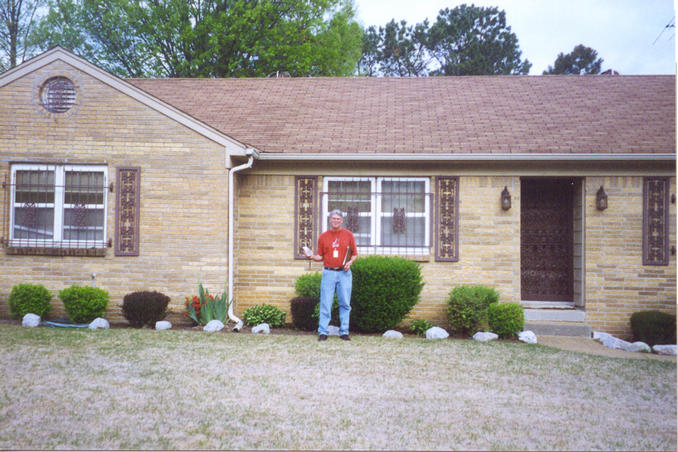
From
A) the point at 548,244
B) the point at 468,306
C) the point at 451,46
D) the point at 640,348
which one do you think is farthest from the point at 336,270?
the point at 451,46

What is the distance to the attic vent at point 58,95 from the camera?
28.1 ft

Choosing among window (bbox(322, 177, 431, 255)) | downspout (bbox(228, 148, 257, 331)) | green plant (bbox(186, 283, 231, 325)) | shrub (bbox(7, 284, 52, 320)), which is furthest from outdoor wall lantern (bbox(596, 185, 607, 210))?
shrub (bbox(7, 284, 52, 320))

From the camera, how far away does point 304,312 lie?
26.7 ft

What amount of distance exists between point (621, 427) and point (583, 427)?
313 mm

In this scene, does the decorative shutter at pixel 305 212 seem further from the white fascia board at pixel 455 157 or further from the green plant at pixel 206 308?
the green plant at pixel 206 308

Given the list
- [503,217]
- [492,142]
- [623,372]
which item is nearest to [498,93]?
[492,142]

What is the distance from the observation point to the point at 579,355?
6.78 m

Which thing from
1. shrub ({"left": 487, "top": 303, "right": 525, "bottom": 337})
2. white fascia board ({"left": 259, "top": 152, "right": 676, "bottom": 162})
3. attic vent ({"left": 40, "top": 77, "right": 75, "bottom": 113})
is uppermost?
attic vent ({"left": 40, "top": 77, "right": 75, "bottom": 113})

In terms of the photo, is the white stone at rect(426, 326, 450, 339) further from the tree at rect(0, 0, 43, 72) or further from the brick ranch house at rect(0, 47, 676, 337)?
the tree at rect(0, 0, 43, 72)

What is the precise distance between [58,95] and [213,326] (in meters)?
4.55

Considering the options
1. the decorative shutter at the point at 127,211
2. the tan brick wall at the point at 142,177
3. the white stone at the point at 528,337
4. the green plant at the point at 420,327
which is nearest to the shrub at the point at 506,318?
the white stone at the point at 528,337

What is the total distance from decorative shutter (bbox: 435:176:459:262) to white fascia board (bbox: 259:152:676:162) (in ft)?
1.54

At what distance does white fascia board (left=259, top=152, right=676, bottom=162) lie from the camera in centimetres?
835

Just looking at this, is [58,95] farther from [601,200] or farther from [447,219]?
[601,200]
